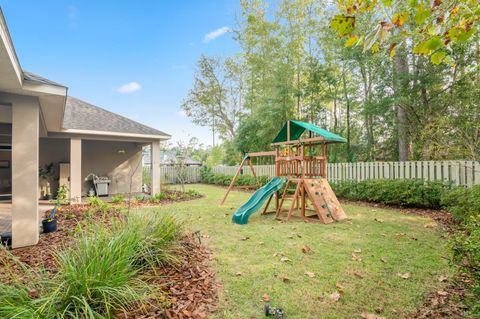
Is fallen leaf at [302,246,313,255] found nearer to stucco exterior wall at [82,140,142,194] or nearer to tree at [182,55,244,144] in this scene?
stucco exterior wall at [82,140,142,194]

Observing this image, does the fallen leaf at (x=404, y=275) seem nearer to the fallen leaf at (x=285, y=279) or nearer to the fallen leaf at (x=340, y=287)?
the fallen leaf at (x=340, y=287)

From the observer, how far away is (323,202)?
20.2 ft

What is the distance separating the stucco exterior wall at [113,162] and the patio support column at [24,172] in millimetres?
7504

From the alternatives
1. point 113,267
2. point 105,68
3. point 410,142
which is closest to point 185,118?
point 105,68

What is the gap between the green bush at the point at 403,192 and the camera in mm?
7051

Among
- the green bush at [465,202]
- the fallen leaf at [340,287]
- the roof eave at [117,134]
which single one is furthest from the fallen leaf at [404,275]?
the roof eave at [117,134]

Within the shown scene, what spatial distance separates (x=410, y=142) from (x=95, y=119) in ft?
43.2

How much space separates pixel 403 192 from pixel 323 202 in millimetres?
3095

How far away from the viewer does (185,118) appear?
24000mm

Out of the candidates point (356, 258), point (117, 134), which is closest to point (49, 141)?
point (117, 134)

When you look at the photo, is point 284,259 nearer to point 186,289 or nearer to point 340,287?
point 340,287

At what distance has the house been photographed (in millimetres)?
3941

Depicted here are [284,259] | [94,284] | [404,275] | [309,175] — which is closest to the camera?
[94,284]

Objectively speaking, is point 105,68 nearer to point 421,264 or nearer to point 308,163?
point 308,163
